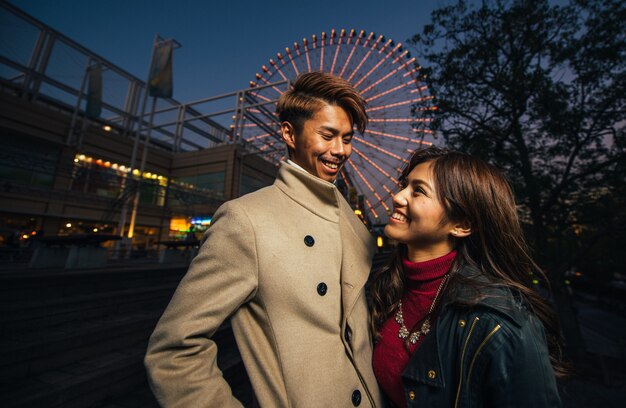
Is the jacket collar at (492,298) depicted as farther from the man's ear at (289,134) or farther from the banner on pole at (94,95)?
the banner on pole at (94,95)

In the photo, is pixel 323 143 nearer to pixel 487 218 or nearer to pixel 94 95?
pixel 487 218

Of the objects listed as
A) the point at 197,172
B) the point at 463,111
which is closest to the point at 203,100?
the point at 197,172

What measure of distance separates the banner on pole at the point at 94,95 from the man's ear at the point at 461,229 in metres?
28.6

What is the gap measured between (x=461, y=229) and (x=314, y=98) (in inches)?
48.0

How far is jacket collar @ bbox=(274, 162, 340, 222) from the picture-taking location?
1.57m

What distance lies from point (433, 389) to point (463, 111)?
33.0ft

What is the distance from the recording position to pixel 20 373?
104 inches

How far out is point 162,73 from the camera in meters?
20.5

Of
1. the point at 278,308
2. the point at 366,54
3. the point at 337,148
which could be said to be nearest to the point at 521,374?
the point at 278,308

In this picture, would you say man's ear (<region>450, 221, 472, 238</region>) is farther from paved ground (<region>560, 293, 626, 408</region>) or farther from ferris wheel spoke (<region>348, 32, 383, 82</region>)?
ferris wheel spoke (<region>348, 32, 383, 82</region>)

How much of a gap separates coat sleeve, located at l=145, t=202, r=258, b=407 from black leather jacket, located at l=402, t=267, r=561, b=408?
0.90m

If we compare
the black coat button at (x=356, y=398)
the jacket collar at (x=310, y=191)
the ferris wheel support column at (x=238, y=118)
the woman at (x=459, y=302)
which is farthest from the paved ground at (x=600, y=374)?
the ferris wheel support column at (x=238, y=118)

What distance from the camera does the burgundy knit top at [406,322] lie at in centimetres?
154

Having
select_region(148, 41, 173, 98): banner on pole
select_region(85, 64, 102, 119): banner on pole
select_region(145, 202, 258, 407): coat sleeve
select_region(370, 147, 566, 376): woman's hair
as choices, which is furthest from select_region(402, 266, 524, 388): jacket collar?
select_region(85, 64, 102, 119): banner on pole
